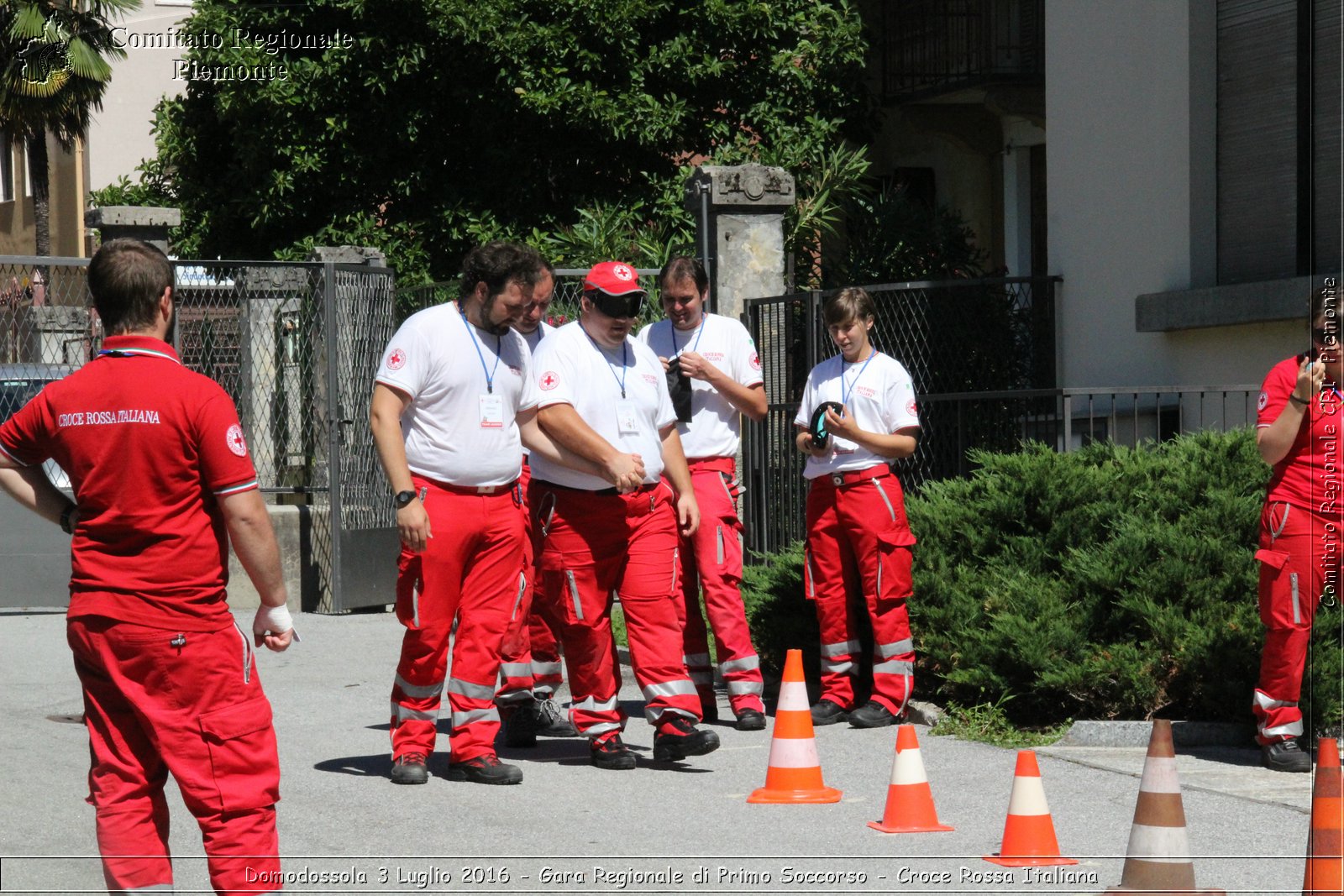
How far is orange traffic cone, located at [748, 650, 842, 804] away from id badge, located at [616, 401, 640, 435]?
1.30 metres

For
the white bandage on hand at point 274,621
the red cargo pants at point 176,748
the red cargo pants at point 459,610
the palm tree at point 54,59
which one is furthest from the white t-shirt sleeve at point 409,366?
the palm tree at point 54,59

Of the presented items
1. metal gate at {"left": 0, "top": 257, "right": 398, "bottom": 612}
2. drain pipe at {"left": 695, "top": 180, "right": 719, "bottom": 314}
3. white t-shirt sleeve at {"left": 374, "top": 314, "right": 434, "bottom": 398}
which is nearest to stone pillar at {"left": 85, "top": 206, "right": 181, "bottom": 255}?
metal gate at {"left": 0, "top": 257, "right": 398, "bottom": 612}

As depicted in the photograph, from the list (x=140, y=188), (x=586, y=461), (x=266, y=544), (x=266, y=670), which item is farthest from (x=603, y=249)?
(x=140, y=188)

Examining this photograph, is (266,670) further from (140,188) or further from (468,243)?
(140,188)

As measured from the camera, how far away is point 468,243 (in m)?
21.5

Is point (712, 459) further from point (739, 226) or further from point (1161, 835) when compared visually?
point (739, 226)

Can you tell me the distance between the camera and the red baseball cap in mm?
7133

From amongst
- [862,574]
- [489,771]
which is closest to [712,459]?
[862,574]

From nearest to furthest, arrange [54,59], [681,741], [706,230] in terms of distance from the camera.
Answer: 1. [681,741]
2. [706,230]
3. [54,59]

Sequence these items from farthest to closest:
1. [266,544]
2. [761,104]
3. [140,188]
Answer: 1. [140,188]
2. [761,104]
3. [266,544]

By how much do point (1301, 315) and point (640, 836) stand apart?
6.11m

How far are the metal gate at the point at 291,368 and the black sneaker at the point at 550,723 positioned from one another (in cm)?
470

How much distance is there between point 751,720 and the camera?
313 inches

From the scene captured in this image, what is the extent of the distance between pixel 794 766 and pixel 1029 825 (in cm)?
134
